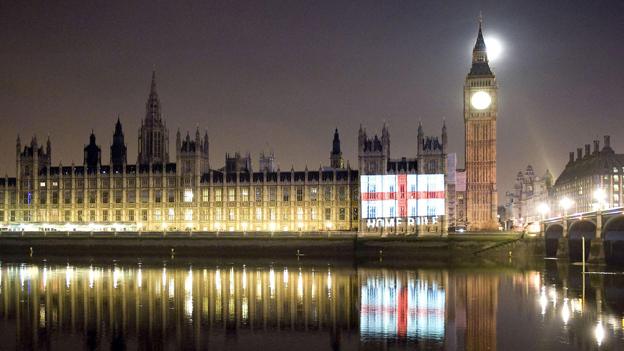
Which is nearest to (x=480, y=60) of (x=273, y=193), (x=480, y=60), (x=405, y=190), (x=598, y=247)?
(x=480, y=60)

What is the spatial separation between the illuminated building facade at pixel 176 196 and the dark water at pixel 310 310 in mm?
45871

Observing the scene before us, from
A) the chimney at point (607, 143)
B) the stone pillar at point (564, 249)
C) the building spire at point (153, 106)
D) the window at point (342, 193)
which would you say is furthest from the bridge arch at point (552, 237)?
the building spire at point (153, 106)

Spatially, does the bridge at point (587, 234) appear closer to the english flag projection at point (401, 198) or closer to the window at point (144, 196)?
the english flag projection at point (401, 198)

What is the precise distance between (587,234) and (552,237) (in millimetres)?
4617

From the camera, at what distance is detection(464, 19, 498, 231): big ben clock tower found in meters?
138

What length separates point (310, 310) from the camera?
52.7 metres

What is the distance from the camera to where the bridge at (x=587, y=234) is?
8712cm

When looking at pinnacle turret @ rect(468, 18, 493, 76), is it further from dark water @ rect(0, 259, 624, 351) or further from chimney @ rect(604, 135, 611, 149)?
dark water @ rect(0, 259, 624, 351)

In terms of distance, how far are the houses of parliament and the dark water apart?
44755 mm

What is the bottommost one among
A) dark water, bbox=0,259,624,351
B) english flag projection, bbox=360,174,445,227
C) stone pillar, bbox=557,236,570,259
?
dark water, bbox=0,259,624,351

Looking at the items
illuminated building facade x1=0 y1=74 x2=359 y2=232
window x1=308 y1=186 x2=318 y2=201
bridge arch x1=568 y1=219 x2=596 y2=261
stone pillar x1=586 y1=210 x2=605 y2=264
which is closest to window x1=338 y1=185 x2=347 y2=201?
illuminated building facade x1=0 y1=74 x2=359 y2=232

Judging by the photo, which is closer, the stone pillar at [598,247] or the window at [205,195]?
the stone pillar at [598,247]

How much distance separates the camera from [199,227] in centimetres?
12975

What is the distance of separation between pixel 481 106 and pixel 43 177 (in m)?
78.8
